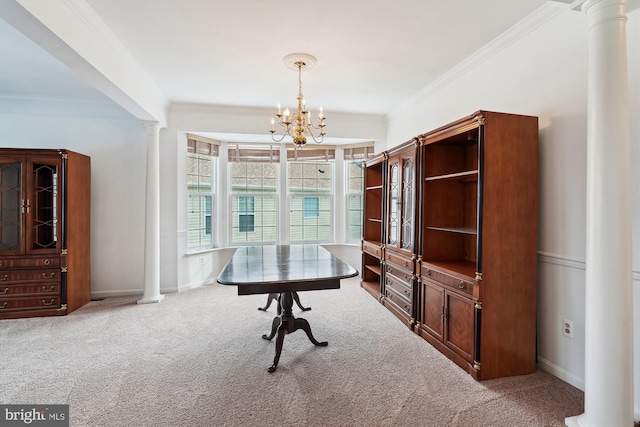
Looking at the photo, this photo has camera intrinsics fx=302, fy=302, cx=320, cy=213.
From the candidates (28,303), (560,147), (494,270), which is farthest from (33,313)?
(560,147)

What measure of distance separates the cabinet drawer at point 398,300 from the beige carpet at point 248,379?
0.20 meters

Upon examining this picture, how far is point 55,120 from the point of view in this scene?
402 cm

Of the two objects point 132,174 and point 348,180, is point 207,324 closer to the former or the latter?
point 132,174

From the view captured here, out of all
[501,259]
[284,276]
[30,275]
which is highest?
[501,259]

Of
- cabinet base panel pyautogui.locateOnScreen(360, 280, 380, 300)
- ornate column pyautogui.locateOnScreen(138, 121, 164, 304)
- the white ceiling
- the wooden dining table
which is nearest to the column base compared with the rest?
ornate column pyautogui.locateOnScreen(138, 121, 164, 304)

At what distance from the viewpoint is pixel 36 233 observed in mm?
3504

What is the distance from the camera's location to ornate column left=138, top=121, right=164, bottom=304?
3936 millimetres

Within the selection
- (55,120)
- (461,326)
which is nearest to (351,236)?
(461,326)

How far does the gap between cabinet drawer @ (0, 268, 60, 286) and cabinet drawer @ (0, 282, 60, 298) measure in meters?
0.06

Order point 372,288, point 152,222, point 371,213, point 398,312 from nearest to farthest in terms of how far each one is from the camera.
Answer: point 398,312 < point 152,222 < point 372,288 < point 371,213

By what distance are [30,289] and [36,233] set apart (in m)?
0.64

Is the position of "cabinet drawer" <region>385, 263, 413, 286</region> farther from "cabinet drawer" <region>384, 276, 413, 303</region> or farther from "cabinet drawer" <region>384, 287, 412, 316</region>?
"cabinet drawer" <region>384, 287, 412, 316</region>

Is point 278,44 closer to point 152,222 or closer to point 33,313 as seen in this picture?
point 152,222

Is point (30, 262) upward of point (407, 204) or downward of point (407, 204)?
A: downward
